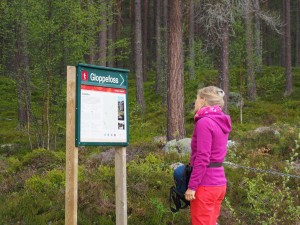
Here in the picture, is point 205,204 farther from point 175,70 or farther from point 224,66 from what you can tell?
point 224,66

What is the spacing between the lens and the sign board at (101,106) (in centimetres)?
507

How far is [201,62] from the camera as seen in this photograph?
22656 mm

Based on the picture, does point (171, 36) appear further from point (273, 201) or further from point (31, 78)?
point (273, 201)

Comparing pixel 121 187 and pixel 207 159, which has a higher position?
pixel 207 159

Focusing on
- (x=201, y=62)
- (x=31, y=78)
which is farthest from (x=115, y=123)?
(x=201, y=62)

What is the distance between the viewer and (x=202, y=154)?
4477 mm

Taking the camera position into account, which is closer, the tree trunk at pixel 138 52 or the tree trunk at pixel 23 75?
the tree trunk at pixel 23 75

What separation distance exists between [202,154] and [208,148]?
9cm

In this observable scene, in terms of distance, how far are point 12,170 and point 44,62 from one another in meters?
4.69

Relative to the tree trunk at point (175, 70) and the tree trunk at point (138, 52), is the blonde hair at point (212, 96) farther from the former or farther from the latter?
the tree trunk at point (138, 52)

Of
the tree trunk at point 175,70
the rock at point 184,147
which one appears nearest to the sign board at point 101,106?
the rock at point 184,147

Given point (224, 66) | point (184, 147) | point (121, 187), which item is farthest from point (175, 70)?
point (121, 187)

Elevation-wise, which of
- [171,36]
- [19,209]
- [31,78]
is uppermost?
[171,36]

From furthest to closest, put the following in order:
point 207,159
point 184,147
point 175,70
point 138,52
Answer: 1. point 138,52
2. point 175,70
3. point 184,147
4. point 207,159
